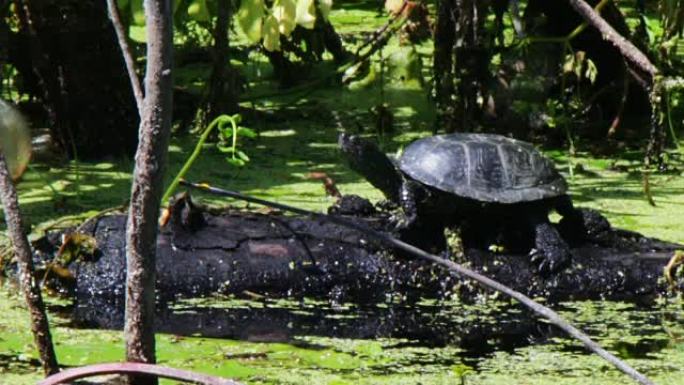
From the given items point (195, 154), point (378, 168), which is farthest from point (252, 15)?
point (378, 168)

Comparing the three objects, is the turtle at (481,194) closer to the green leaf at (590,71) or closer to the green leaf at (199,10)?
the green leaf at (590,71)

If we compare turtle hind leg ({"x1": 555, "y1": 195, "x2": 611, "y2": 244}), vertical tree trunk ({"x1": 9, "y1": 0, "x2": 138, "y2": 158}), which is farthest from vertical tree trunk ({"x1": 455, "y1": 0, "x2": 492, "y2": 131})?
turtle hind leg ({"x1": 555, "y1": 195, "x2": 611, "y2": 244})

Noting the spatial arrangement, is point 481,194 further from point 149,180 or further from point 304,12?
point 149,180

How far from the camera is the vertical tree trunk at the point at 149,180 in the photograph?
253cm

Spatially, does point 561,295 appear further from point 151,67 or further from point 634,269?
point 151,67

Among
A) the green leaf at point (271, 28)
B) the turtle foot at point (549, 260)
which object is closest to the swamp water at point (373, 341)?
the turtle foot at point (549, 260)

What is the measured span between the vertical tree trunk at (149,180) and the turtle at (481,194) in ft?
7.56

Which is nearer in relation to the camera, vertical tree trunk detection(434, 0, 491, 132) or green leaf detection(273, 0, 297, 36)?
green leaf detection(273, 0, 297, 36)

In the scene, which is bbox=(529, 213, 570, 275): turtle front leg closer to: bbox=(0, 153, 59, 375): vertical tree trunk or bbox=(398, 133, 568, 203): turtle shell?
bbox=(398, 133, 568, 203): turtle shell

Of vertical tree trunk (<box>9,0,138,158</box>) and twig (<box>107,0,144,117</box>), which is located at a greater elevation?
twig (<box>107,0,144,117</box>)

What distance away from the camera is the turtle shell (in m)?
4.93

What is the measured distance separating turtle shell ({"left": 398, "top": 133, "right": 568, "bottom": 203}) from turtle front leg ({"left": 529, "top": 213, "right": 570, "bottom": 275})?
0.13 meters

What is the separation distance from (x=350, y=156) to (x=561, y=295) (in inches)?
35.3

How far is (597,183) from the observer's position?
6.32 meters
